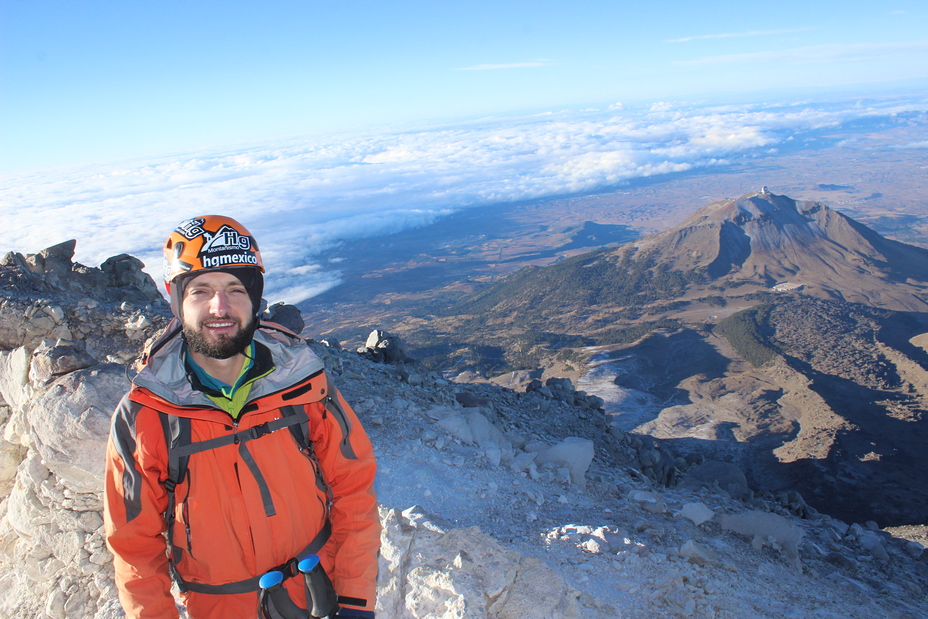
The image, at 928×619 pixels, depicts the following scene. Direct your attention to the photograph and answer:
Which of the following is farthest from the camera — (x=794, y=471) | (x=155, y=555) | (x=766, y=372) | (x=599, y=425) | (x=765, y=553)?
(x=766, y=372)

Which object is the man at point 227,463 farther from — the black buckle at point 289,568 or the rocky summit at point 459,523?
the rocky summit at point 459,523

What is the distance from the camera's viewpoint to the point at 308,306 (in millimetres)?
181125

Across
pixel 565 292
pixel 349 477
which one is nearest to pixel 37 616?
pixel 349 477

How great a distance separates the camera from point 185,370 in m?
3.78

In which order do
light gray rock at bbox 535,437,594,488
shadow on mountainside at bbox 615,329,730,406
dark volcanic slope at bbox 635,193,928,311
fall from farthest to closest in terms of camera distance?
dark volcanic slope at bbox 635,193,928,311, shadow on mountainside at bbox 615,329,730,406, light gray rock at bbox 535,437,594,488

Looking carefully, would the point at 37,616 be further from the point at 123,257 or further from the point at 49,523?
the point at 123,257

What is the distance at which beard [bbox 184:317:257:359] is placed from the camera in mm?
3816

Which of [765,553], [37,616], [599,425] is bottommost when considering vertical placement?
[599,425]

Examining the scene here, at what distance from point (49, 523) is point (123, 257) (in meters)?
9.12

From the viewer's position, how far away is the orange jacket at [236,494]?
3.37m

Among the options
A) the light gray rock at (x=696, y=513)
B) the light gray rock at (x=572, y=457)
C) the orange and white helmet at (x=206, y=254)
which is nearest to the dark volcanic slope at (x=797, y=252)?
the light gray rock at (x=696, y=513)

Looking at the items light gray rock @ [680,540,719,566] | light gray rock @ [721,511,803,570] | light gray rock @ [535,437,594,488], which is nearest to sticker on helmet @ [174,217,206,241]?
light gray rock @ [680,540,719,566]

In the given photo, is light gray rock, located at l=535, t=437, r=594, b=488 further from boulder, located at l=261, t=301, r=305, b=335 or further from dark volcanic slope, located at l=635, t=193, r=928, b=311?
dark volcanic slope, located at l=635, t=193, r=928, b=311

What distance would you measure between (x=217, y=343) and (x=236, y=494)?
115 centimetres
